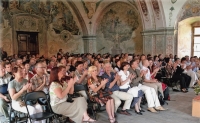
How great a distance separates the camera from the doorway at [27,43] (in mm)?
12266

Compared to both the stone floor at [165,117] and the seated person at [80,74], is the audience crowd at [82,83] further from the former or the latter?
the stone floor at [165,117]

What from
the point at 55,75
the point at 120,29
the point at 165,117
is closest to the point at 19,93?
the point at 55,75

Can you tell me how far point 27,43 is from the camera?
1268 cm

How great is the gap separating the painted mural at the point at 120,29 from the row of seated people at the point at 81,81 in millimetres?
Result: 7637

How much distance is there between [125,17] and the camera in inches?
530

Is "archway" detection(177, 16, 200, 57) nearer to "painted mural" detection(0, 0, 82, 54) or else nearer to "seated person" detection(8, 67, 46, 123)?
"painted mural" detection(0, 0, 82, 54)

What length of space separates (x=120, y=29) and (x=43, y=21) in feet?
17.8

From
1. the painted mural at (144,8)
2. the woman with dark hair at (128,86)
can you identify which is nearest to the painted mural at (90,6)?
the painted mural at (144,8)

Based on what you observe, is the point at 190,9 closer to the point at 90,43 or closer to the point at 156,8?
the point at 156,8

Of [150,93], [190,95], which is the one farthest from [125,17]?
[150,93]

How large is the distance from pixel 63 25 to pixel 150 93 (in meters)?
10.3

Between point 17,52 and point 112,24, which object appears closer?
point 17,52

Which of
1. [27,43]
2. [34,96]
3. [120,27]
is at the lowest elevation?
[34,96]

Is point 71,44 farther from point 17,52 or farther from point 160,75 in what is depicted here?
point 160,75
